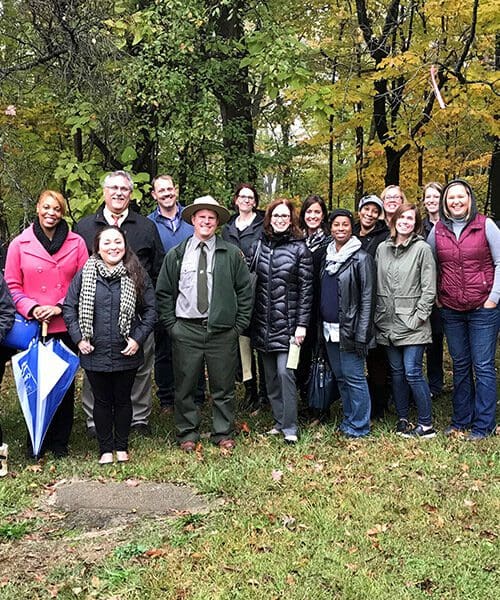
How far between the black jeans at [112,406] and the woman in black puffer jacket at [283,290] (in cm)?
126

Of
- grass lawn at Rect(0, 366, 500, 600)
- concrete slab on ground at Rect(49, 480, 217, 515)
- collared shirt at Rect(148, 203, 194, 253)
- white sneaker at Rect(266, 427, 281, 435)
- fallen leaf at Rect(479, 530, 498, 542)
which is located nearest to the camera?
grass lawn at Rect(0, 366, 500, 600)

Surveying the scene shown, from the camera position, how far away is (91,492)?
498 cm

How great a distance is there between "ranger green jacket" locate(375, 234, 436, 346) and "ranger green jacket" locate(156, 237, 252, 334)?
1.18 metres

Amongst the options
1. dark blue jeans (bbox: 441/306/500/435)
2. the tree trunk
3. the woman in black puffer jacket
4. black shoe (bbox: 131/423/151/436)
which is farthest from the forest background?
dark blue jeans (bbox: 441/306/500/435)

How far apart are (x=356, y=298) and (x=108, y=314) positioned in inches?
82.1

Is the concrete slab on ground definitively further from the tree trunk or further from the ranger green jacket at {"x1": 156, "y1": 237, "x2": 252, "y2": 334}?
the tree trunk

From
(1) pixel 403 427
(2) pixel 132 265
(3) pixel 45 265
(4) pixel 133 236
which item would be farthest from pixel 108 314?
(1) pixel 403 427

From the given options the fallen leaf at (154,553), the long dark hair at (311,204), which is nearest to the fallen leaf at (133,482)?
the fallen leaf at (154,553)

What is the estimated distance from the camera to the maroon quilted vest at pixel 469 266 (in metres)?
5.56

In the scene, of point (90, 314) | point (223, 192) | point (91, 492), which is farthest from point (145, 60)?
point (91, 492)

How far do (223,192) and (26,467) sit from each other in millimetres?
5336

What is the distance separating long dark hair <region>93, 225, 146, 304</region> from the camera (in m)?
5.30

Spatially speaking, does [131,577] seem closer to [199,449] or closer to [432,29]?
[199,449]

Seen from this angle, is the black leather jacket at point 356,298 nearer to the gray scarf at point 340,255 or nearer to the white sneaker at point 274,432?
the gray scarf at point 340,255
